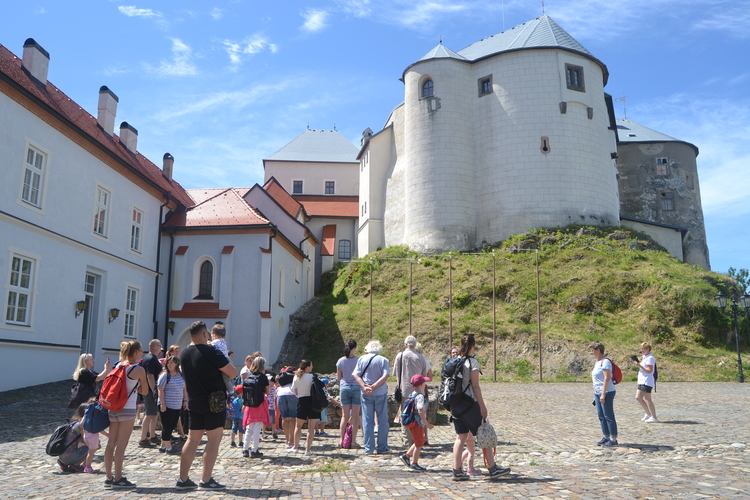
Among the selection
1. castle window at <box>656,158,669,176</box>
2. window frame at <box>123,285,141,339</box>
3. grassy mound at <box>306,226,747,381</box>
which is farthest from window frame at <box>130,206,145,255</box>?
castle window at <box>656,158,669,176</box>

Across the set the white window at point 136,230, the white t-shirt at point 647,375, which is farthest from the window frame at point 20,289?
the white t-shirt at point 647,375

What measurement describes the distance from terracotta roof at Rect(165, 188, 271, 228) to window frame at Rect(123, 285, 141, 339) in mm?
4127

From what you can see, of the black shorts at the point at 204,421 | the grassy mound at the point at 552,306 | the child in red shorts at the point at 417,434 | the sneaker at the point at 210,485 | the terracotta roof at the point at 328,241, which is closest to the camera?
the black shorts at the point at 204,421

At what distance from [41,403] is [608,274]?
93.5 feet

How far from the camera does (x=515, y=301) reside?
33.9m

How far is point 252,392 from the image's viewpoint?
10109 millimetres

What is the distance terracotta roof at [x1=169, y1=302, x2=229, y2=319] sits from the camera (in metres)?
27.5

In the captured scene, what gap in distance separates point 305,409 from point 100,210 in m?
16.8

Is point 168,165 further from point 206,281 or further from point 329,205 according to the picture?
point 329,205

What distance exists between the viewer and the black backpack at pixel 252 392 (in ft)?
33.0

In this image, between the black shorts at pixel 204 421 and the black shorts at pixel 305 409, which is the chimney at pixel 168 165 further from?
the black shorts at pixel 204 421

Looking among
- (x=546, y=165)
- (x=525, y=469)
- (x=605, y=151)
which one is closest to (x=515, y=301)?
(x=546, y=165)

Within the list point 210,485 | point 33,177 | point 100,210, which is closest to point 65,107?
point 100,210

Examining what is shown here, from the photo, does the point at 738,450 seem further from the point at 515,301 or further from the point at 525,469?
the point at 515,301
